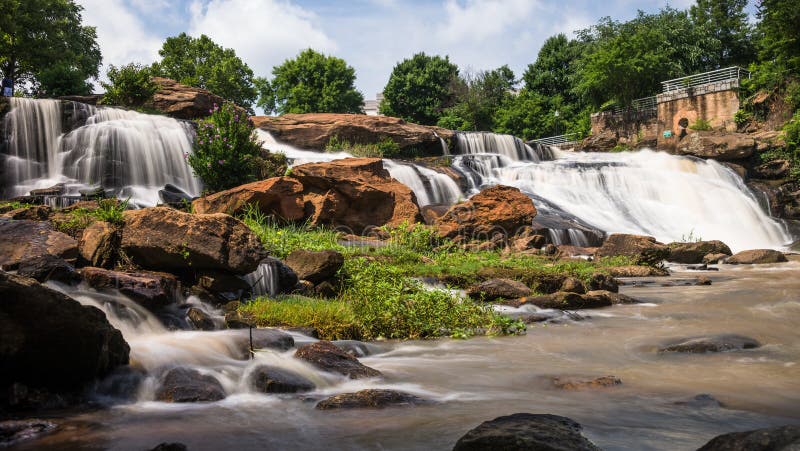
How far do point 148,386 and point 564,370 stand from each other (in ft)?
11.1

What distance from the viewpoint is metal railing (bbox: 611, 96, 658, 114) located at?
127 feet

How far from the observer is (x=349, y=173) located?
15805 millimetres

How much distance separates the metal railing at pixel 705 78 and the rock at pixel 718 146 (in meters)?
7.74

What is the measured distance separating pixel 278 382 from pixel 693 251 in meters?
15.7

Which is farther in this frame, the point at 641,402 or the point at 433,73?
the point at 433,73

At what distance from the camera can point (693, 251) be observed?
1733cm

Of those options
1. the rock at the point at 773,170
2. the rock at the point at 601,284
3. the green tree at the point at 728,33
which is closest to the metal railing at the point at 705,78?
the green tree at the point at 728,33

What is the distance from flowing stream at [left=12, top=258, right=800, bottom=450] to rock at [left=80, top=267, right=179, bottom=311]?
315 mm

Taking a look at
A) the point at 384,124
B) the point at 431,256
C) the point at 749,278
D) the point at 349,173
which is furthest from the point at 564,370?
the point at 384,124

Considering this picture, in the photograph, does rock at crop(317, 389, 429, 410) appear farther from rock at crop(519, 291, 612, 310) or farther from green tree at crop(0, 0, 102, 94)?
green tree at crop(0, 0, 102, 94)

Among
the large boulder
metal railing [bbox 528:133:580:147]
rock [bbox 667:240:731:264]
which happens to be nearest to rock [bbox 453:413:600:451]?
the large boulder

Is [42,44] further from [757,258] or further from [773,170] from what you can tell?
[773,170]

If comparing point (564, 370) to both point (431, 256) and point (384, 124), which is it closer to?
point (431, 256)

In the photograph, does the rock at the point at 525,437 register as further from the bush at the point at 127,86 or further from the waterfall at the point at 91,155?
the bush at the point at 127,86
